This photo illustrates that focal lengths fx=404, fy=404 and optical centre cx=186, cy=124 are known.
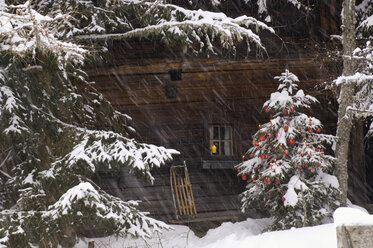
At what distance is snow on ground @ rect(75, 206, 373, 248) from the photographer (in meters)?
2.77

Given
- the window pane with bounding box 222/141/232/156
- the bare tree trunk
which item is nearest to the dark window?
the window pane with bounding box 222/141/232/156

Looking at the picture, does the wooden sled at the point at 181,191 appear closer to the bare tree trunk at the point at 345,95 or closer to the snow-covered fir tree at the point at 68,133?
the snow-covered fir tree at the point at 68,133

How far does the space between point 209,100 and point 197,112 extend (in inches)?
16.8

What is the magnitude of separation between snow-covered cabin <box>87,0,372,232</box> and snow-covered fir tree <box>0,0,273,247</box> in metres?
2.11

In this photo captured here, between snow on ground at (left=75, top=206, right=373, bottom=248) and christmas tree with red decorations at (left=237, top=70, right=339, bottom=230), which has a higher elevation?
christmas tree with red decorations at (left=237, top=70, right=339, bottom=230)

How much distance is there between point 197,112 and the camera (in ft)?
33.0

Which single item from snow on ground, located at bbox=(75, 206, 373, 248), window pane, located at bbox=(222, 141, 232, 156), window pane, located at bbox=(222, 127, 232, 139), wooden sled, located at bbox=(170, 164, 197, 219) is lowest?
snow on ground, located at bbox=(75, 206, 373, 248)

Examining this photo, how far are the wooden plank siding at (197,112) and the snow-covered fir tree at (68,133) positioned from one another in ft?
7.08

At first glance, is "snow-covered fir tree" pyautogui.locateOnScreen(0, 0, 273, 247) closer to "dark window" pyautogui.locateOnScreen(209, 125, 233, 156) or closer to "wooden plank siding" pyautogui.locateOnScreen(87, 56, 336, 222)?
"wooden plank siding" pyautogui.locateOnScreen(87, 56, 336, 222)

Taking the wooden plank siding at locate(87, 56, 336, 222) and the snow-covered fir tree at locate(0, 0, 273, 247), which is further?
the wooden plank siding at locate(87, 56, 336, 222)

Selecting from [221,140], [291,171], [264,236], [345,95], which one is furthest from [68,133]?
[345,95]

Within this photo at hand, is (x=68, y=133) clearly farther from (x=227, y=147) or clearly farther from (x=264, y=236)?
(x=227, y=147)

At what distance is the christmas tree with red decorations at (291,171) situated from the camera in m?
7.03

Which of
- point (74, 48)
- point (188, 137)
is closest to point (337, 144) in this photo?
point (188, 137)
